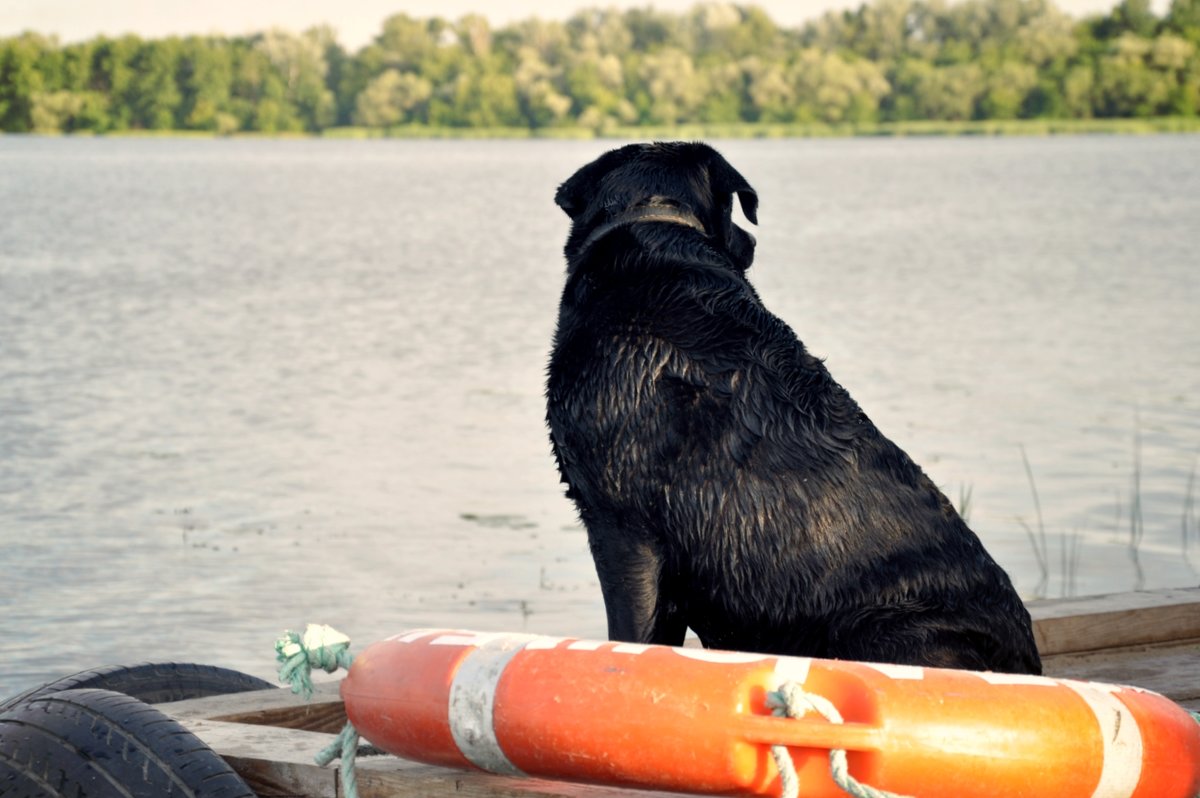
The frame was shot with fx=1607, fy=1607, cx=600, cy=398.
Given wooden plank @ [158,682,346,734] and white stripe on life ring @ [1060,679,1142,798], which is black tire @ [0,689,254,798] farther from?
white stripe on life ring @ [1060,679,1142,798]

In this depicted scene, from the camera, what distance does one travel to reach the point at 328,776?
303 centimetres

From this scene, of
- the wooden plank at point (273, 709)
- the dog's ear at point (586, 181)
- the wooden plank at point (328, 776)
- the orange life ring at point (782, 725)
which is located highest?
the dog's ear at point (586, 181)

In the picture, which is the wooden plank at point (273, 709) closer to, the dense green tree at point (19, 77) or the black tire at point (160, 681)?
the black tire at point (160, 681)

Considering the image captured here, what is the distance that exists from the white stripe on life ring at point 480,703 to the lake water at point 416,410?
4564mm

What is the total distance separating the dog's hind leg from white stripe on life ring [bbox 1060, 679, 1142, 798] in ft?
3.65

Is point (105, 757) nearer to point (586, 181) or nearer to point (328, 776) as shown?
point (328, 776)

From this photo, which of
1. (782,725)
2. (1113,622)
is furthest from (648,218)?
(1113,622)

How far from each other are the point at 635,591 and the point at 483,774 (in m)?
0.68

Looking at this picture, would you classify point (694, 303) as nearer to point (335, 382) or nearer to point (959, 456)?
point (959, 456)

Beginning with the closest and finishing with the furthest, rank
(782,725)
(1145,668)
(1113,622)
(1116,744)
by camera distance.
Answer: (782,725)
(1116,744)
(1145,668)
(1113,622)

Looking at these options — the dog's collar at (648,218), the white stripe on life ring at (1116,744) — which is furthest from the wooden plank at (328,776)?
the dog's collar at (648,218)

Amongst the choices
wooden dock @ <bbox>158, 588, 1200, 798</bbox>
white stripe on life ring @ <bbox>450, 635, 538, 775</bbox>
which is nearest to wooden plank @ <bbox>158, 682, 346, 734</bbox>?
wooden dock @ <bbox>158, 588, 1200, 798</bbox>

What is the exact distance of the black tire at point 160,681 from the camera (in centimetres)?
398

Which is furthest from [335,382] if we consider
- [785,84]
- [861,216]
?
[785,84]
